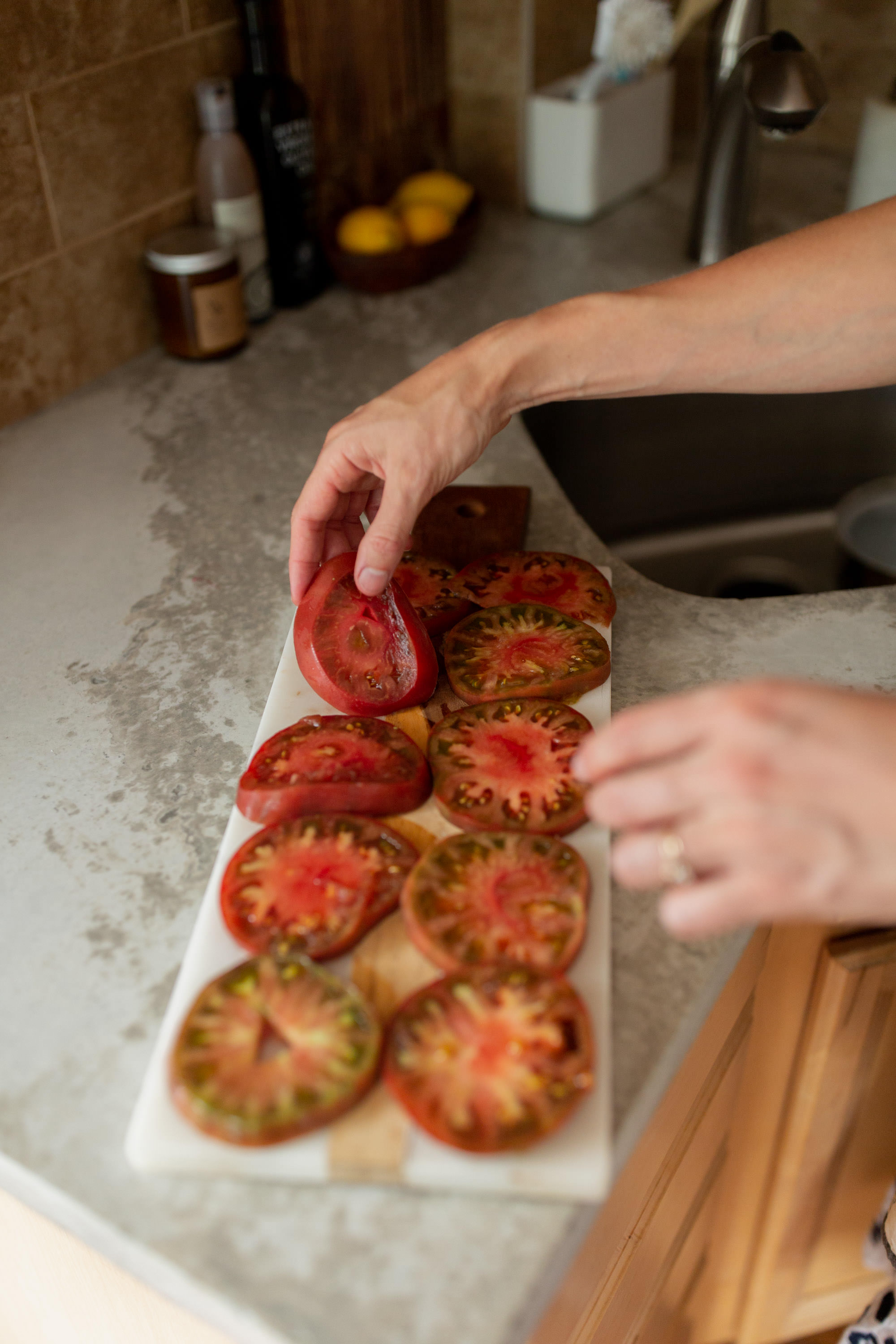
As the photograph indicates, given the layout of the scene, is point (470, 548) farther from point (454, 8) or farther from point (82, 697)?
point (454, 8)

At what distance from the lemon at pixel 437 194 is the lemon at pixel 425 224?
0.05m

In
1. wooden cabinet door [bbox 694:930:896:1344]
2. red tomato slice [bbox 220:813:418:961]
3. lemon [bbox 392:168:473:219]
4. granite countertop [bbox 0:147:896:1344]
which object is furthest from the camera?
lemon [bbox 392:168:473:219]

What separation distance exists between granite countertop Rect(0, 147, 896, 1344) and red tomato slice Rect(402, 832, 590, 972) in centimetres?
5

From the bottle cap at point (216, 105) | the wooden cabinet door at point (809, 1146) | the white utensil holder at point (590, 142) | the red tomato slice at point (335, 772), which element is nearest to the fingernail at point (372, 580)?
the red tomato slice at point (335, 772)

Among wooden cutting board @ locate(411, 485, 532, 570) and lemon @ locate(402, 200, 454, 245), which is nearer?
wooden cutting board @ locate(411, 485, 532, 570)

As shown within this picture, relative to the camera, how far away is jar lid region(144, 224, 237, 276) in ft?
4.20

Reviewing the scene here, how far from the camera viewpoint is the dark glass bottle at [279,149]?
133 centimetres

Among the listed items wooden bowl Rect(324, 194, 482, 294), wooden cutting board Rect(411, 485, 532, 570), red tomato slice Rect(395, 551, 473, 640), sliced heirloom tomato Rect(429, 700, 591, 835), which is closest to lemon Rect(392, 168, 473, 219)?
wooden bowl Rect(324, 194, 482, 294)

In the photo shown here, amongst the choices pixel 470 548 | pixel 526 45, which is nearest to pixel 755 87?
pixel 526 45

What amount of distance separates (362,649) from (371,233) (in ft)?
2.85

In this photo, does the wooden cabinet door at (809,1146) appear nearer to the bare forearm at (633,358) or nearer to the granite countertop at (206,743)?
the granite countertop at (206,743)

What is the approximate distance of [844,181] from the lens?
1.81 meters

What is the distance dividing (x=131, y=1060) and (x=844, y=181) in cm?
182

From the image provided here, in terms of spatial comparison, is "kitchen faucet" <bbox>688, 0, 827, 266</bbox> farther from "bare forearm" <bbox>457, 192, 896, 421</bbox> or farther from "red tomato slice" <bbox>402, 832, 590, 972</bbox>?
"red tomato slice" <bbox>402, 832, 590, 972</bbox>
